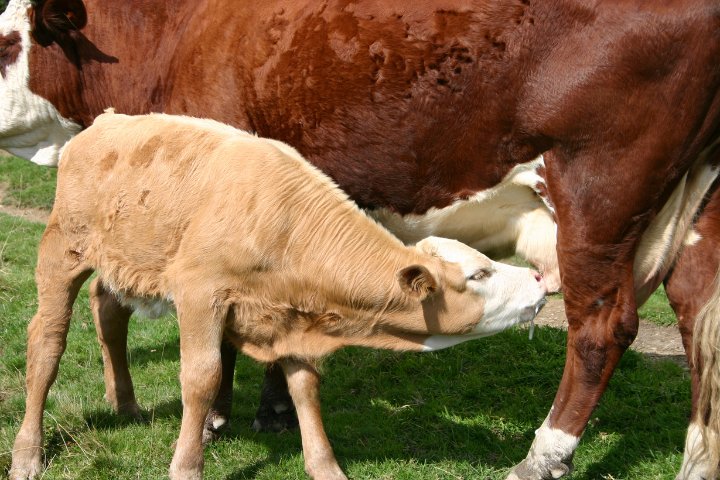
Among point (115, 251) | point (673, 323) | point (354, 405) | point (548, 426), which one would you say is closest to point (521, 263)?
point (673, 323)

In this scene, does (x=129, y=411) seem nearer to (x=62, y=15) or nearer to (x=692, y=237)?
(x=62, y=15)

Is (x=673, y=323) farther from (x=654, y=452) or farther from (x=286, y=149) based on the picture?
(x=286, y=149)

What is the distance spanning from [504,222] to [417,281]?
104cm

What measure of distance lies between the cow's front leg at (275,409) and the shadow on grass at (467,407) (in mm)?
88

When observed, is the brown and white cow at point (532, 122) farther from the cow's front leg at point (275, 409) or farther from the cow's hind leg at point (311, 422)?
the cow's front leg at point (275, 409)

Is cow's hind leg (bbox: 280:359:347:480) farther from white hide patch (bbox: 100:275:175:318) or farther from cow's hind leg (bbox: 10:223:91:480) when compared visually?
cow's hind leg (bbox: 10:223:91:480)

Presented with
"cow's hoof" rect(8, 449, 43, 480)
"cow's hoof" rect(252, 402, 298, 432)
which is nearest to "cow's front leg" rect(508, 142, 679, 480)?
"cow's hoof" rect(252, 402, 298, 432)

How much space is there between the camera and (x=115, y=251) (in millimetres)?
5066

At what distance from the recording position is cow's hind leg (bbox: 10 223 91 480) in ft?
17.1

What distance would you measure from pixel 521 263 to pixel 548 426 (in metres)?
4.44

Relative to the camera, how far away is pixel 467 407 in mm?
6324

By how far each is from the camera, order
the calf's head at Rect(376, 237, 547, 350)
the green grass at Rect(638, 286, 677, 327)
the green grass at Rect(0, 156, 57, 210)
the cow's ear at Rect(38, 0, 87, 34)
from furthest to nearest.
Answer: the green grass at Rect(0, 156, 57, 210) → the green grass at Rect(638, 286, 677, 327) → the cow's ear at Rect(38, 0, 87, 34) → the calf's head at Rect(376, 237, 547, 350)

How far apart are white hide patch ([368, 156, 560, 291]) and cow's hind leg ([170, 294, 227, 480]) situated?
1.38 m

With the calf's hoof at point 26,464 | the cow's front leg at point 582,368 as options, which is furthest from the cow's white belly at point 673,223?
the calf's hoof at point 26,464
